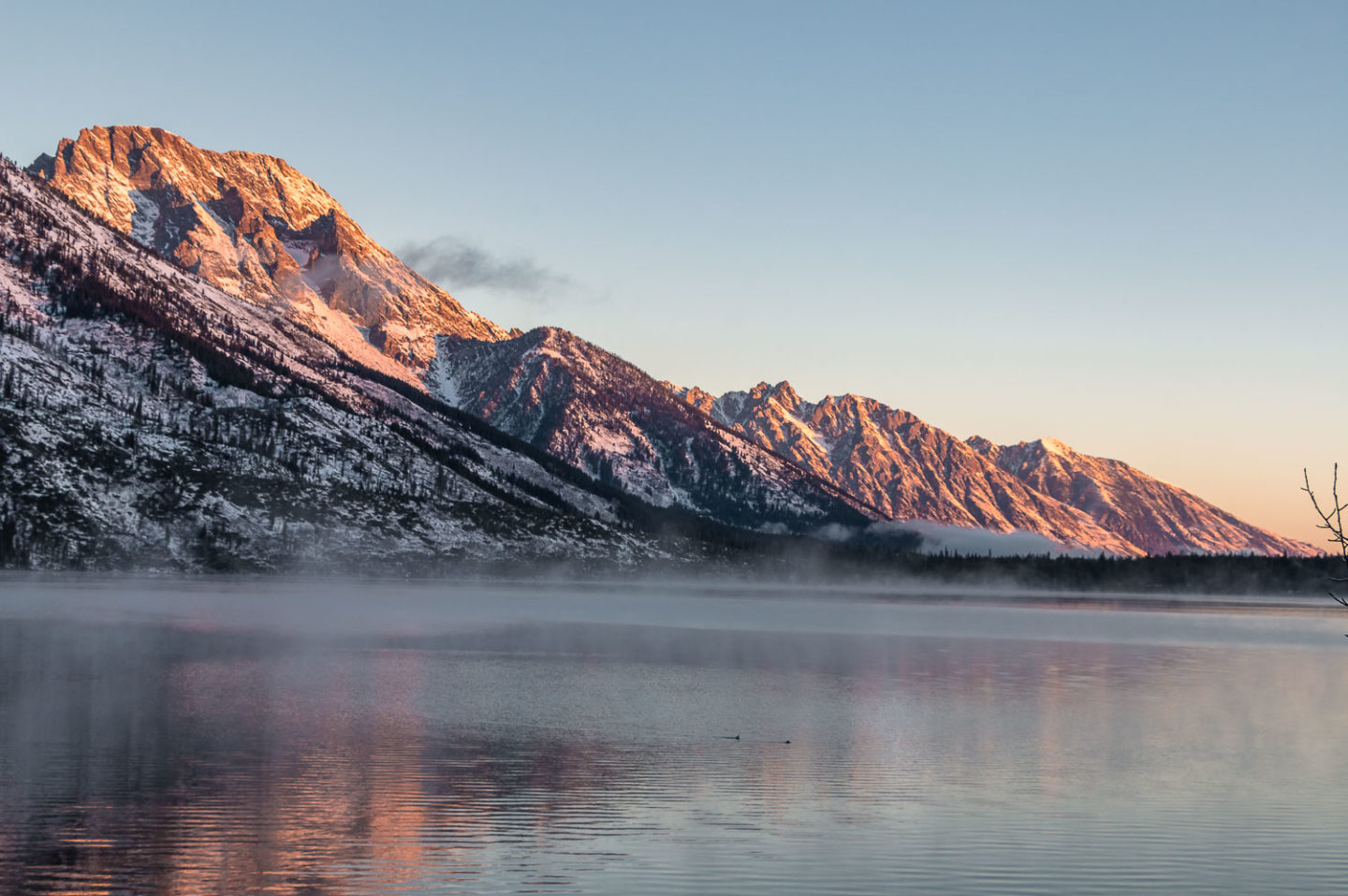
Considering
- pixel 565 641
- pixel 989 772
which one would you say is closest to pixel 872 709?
pixel 989 772

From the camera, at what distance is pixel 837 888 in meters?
31.2

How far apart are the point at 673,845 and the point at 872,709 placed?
3705 cm

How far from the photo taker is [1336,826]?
40.2 metres

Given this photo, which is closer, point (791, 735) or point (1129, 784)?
point (1129, 784)

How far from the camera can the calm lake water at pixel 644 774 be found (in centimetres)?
3259

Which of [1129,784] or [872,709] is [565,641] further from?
[1129,784]

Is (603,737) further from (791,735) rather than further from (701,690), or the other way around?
(701,690)

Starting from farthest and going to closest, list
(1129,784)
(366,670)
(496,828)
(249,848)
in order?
(366,670)
(1129,784)
(496,828)
(249,848)

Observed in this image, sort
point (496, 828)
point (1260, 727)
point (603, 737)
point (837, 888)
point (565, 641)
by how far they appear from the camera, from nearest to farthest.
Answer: point (837, 888) → point (496, 828) → point (603, 737) → point (1260, 727) → point (565, 641)

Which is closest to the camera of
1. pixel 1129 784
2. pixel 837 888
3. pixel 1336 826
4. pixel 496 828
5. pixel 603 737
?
pixel 837 888

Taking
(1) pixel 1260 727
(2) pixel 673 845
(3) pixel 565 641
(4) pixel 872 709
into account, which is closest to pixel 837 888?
(2) pixel 673 845

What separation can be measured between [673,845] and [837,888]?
5893 millimetres

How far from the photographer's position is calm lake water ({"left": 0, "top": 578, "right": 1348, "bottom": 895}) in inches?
1283

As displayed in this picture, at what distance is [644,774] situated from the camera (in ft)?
153
